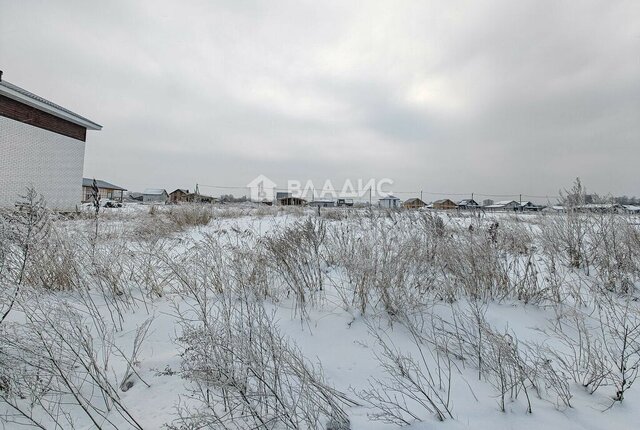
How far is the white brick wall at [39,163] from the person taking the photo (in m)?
12.7

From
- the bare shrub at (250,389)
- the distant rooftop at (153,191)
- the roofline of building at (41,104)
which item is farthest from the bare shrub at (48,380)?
the distant rooftop at (153,191)

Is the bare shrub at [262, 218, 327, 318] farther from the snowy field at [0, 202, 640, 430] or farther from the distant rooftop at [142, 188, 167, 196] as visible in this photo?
the distant rooftop at [142, 188, 167, 196]

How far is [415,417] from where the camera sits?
1397mm

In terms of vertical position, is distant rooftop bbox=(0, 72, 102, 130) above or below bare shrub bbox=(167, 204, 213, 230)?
above

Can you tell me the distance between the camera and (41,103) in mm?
13414

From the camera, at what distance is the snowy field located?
1.43m

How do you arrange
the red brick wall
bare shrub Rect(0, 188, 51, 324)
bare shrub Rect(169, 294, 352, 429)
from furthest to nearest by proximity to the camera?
the red brick wall < bare shrub Rect(0, 188, 51, 324) < bare shrub Rect(169, 294, 352, 429)

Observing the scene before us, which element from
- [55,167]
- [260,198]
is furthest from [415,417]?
[55,167]

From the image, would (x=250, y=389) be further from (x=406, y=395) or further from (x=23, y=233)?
(x=23, y=233)

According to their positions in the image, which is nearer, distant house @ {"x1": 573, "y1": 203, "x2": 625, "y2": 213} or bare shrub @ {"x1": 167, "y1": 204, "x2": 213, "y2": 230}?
distant house @ {"x1": 573, "y1": 203, "x2": 625, "y2": 213}

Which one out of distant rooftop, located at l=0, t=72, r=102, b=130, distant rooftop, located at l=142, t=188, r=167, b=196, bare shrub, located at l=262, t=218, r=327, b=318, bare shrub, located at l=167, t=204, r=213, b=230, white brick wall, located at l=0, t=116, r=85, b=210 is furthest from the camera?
distant rooftop, located at l=142, t=188, r=167, b=196

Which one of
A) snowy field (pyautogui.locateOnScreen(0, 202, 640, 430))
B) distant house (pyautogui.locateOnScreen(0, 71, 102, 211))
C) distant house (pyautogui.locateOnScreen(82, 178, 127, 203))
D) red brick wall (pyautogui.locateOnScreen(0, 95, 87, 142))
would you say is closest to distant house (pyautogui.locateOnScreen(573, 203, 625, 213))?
snowy field (pyautogui.locateOnScreen(0, 202, 640, 430))

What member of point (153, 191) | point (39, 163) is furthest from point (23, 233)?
point (153, 191)

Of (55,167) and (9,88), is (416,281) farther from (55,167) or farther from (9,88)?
(55,167)
